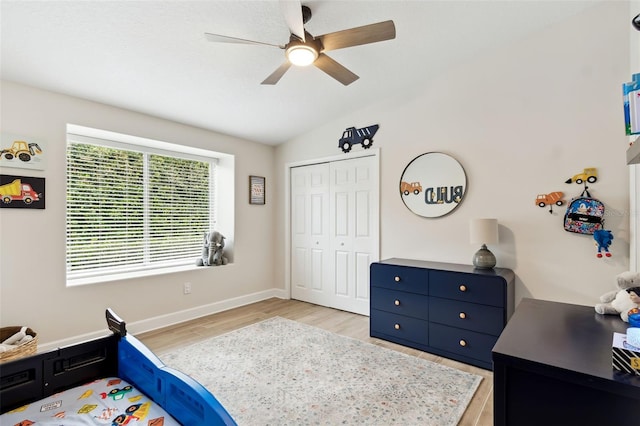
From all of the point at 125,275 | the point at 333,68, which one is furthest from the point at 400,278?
the point at 125,275

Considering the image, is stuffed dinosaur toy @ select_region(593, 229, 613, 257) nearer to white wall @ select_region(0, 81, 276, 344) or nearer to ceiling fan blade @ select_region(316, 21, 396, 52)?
ceiling fan blade @ select_region(316, 21, 396, 52)

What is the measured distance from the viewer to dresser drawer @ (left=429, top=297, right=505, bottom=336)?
96.3 inches

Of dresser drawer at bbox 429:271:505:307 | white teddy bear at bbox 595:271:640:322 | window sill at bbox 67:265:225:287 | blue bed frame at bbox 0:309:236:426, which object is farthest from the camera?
window sill at bbox 67:265:225:287

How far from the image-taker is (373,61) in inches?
113

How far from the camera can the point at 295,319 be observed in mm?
3678

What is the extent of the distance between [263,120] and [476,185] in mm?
2532

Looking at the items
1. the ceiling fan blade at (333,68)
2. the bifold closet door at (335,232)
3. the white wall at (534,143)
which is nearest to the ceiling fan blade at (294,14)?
the ceiling fan blade at (333,68)

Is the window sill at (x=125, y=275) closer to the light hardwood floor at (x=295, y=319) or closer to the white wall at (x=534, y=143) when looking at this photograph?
the light hardwood floor at (x=295, y=319)

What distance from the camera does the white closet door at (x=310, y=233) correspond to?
167 inches

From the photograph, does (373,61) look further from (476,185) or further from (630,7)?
(630,7)

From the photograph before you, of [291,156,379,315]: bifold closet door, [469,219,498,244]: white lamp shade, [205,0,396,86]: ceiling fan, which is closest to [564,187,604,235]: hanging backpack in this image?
[469,219,498,244]: white lamp shade

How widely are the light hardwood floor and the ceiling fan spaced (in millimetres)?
2368

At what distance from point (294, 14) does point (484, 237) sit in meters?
2.23

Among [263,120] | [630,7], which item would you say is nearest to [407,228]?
[263,120]
